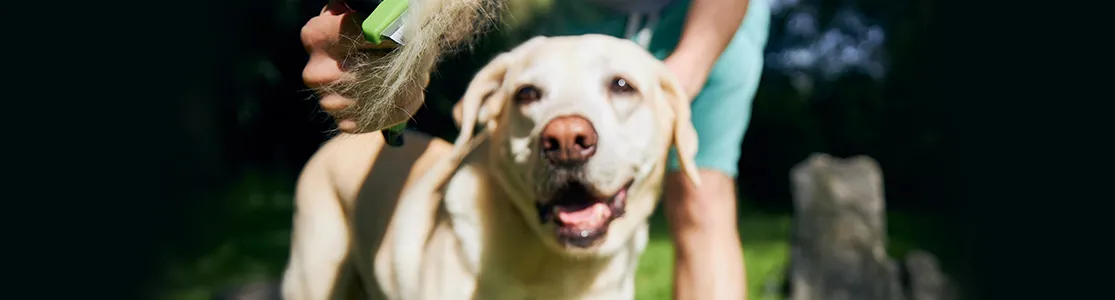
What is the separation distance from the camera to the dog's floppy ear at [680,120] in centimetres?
179

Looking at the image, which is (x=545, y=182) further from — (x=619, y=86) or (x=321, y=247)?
(x=321, y=247)

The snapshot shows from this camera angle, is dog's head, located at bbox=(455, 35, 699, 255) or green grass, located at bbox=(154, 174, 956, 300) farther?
green grass, located at bbox=(154, 174, 956, 300)

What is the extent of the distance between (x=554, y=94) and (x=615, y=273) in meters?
0.35

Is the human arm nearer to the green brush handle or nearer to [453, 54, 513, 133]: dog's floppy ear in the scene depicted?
[453, 54, 513, 133]: dog's floppy ear

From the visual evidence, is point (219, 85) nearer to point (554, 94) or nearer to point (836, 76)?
point (836, 76)

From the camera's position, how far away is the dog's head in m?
1.62

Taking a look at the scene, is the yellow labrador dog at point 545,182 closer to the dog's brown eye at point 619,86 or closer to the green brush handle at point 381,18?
the dog's brown eye at point 619,86

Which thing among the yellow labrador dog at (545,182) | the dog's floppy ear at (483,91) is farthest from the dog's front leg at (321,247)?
the dog's floppy ear at (483,91)

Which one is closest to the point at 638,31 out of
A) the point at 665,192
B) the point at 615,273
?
the point at 665,192

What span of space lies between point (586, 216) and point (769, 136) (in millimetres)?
6268

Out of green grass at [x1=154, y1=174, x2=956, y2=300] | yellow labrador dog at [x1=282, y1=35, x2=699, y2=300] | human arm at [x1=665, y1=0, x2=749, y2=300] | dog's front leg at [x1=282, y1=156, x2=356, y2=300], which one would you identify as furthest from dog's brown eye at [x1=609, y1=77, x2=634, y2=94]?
green grass at [x1=154, y1=174, x2=956, y2=300]

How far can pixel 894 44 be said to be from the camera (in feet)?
26.9

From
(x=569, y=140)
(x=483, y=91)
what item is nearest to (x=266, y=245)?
(x=483, y=91)

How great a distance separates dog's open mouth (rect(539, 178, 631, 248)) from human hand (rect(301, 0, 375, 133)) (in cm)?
34
